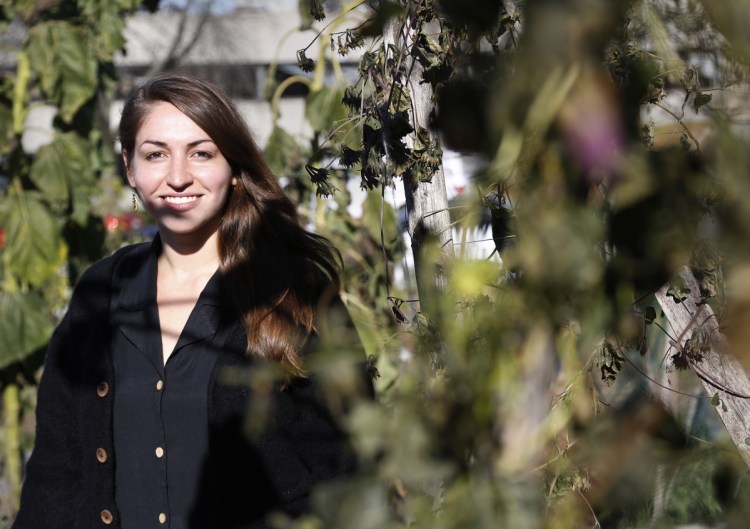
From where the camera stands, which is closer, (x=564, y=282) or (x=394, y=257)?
(x=564, y=282)

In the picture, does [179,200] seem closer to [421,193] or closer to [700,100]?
[421,193]

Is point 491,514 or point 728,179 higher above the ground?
point 728,179

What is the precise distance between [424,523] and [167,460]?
5.76ft

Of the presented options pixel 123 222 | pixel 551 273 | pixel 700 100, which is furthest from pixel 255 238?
pixel 123 222

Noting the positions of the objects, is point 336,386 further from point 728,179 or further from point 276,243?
point 276,243

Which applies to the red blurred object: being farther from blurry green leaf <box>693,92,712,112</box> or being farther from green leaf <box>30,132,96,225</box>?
blurry green leaf <box>693,92,712,112</box>

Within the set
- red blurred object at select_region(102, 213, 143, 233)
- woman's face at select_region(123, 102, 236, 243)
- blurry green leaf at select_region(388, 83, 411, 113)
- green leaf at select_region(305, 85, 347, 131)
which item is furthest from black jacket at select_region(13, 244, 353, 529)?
red blurred object at select_region(102, 213, 143, 233)

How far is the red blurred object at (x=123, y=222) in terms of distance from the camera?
6340 mm

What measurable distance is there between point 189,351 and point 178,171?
46 cm

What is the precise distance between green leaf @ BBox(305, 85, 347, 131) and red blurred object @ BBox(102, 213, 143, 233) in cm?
209

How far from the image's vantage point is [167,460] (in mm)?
2402

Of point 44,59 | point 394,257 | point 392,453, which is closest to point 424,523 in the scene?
point 392,453

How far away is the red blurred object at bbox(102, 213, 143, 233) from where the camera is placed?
250 inches

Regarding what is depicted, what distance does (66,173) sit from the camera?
4078mm
